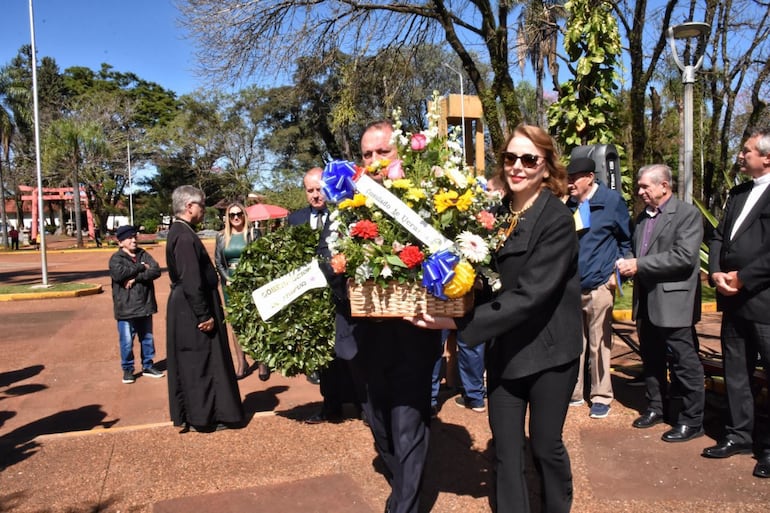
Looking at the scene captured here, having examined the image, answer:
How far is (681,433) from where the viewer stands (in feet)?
14.1

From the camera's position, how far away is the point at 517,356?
2.76 meters

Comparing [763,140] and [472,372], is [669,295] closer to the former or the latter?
[763,140]

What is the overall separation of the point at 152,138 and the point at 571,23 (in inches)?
1763

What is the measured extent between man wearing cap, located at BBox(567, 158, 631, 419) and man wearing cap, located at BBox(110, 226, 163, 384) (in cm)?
464

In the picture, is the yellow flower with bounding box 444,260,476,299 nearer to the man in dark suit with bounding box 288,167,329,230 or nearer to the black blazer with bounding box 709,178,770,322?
the black blazer with bounding box 709,178,770,322

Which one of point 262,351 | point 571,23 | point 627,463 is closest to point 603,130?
point 571,23

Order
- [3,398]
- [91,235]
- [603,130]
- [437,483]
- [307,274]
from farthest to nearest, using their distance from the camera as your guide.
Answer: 1. [91,235]
2. [603,130]
3. [3,398]
4. [437,483]
5. [307,274]

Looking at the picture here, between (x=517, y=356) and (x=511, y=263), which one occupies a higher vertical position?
(x=511, y=263)

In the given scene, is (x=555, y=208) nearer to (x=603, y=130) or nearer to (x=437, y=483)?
(x=437, y=483)

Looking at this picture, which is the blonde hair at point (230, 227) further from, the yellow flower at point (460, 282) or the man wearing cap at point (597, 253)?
the yellow flower at point (460, 282)

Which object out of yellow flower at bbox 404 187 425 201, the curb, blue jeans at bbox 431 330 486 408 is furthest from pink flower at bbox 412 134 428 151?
the curb

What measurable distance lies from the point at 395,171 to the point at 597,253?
2740 millimetres

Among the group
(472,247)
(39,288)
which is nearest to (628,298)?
(472,247)

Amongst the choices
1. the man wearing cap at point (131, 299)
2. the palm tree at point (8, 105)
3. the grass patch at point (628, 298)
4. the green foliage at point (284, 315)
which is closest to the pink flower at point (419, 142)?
the green foliage at point (284, 315)
